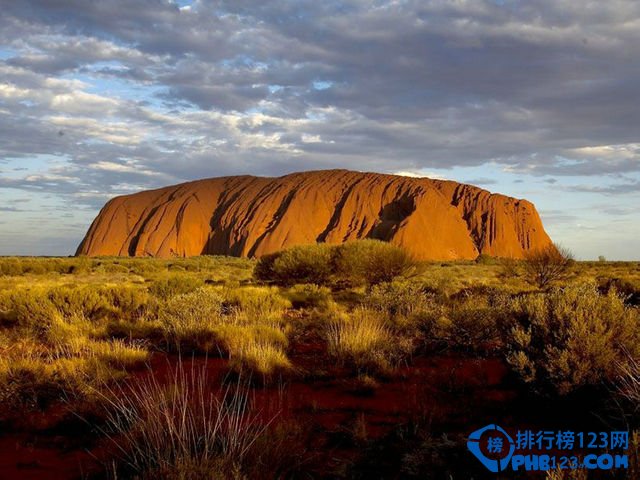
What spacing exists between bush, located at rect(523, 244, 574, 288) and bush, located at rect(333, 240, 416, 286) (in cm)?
446

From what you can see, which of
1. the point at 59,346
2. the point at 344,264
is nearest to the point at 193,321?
the point at 59,346

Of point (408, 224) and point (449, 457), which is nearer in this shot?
point (449, 457)

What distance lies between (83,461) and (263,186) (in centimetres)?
6172

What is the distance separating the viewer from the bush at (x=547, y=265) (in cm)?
1758

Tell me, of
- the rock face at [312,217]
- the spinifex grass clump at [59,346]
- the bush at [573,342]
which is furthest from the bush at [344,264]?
the rock face at [312,217]

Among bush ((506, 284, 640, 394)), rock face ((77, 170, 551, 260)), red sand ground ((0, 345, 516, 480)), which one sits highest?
rock face ((77, 170, 551, 260))

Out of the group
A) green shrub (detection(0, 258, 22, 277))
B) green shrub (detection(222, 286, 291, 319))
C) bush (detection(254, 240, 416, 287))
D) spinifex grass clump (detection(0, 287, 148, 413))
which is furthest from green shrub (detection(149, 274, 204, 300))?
green shrub (detection(0, 258, 22, 277))

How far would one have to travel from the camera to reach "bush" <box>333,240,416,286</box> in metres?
19.1

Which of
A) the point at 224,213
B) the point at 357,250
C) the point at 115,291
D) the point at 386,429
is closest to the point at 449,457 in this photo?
the point at 386,429

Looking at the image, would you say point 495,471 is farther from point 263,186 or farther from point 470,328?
point 263,186

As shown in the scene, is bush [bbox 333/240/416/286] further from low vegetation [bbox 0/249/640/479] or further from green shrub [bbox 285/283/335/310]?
low vegetation [bbox 0/249/640/479]

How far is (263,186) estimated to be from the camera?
64.8 meters

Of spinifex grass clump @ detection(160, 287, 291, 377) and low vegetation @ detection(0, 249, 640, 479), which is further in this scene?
spinifex grass clump @ detection(160, 287, 291, 377)

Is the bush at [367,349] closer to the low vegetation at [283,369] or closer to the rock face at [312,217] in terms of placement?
the low vegetation at [283,369]
